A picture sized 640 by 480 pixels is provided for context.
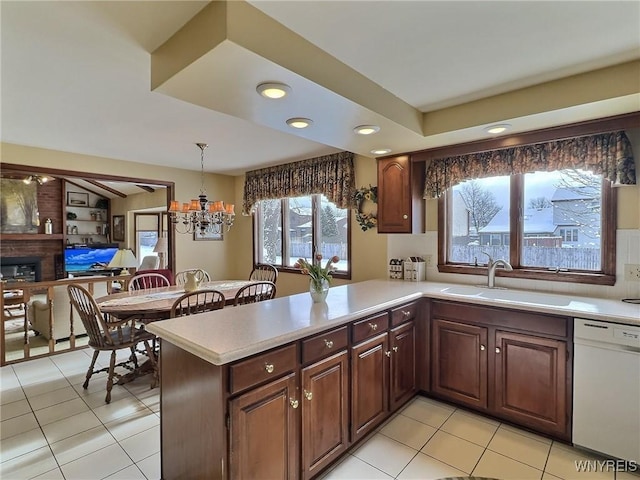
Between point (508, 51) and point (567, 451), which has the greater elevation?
point (508, 51)

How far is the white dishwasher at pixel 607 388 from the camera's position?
→ 1.96m

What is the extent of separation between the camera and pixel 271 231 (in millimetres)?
5309

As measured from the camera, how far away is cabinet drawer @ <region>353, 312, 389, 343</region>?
2.14m

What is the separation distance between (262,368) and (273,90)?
4.62 ft

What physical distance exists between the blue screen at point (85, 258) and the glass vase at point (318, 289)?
8.09m

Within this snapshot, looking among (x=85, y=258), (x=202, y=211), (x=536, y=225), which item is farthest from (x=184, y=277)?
(x=85, y=258)

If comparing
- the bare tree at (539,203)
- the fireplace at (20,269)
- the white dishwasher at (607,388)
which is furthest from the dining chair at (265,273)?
the fireplace at (20,269)

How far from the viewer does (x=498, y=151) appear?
293cm

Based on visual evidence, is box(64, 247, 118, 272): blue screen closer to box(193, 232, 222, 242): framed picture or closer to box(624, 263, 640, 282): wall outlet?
box(193, 232, 222, 242): framed picture

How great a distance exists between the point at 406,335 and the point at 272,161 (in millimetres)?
3037

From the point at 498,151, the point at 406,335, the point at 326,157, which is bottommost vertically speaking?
the point at 406,335

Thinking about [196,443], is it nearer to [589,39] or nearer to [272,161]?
[589,39]

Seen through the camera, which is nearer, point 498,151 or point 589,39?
point 589,39

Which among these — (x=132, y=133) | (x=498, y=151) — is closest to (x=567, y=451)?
(x=498, y=151)
